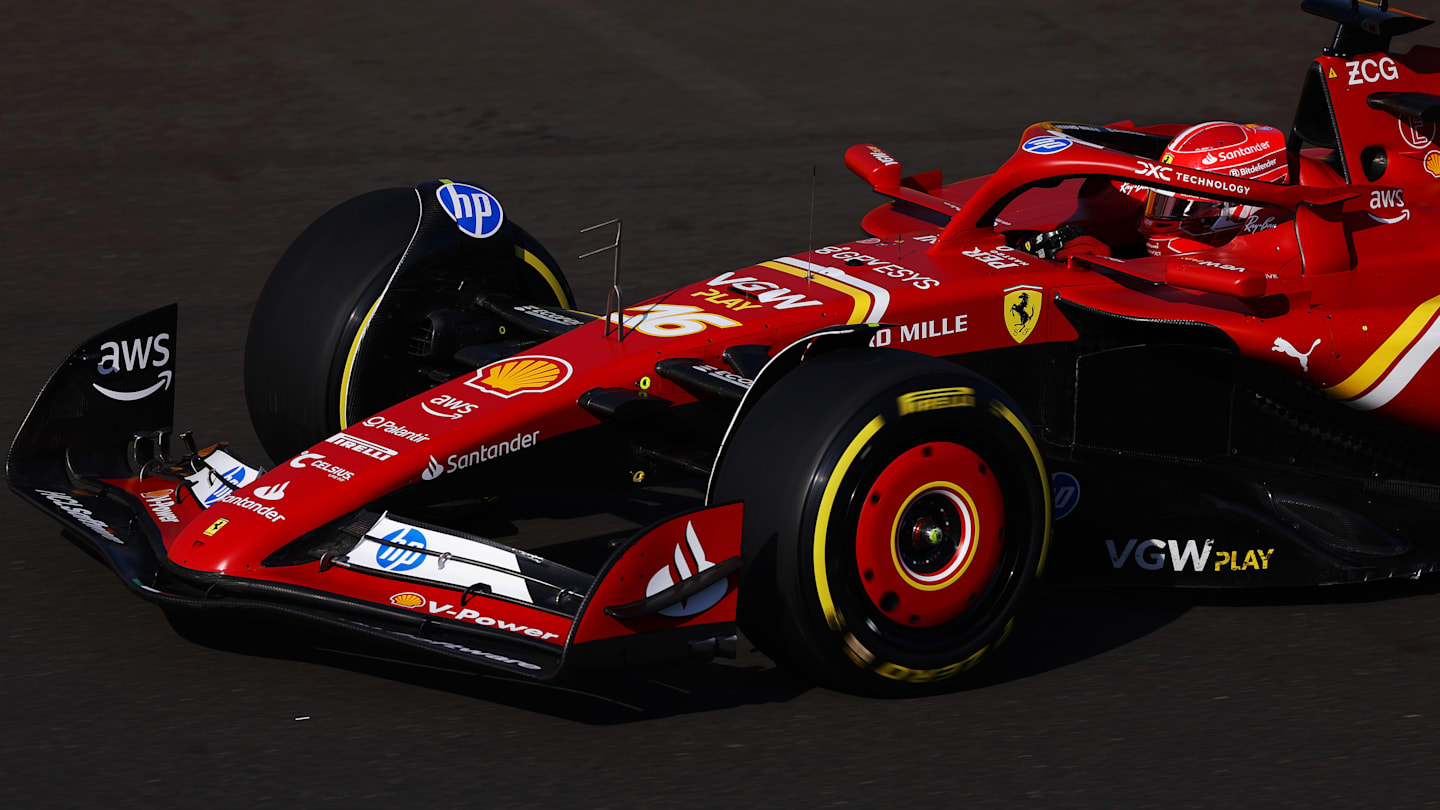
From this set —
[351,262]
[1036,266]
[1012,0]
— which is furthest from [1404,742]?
[1012,0]

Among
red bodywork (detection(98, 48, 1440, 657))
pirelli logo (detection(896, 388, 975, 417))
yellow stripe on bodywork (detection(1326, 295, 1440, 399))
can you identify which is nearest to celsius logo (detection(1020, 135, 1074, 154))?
red bodywork (detection(98, 48, 1440, 657))

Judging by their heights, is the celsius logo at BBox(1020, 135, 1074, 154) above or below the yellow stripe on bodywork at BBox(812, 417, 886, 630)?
above

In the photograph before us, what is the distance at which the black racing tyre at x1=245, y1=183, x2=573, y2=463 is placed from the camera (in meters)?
6.27

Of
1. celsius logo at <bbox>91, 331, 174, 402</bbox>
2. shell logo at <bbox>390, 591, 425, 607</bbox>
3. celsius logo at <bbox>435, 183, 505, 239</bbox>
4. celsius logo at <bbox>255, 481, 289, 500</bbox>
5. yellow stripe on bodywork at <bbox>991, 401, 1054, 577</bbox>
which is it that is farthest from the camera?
celsius logo at <bbox>435, 183, 505, 239</bbox>

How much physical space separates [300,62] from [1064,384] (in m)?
9.60

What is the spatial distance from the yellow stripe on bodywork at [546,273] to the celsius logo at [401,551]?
1.86 metres

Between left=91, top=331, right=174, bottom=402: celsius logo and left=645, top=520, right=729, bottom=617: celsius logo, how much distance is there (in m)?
2.07

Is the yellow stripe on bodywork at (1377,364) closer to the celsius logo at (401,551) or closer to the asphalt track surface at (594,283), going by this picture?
the asphalt track surface at (594,283)

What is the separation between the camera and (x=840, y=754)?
4.70 metres

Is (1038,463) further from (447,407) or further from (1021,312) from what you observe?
(447,407)

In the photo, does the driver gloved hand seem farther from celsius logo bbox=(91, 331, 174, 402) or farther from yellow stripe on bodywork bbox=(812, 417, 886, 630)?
celsius logo bbox=(91, 331, 174, 402)

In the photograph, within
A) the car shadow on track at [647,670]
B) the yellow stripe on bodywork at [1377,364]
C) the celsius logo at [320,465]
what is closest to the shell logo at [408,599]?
the car shadow on track at [647,670]

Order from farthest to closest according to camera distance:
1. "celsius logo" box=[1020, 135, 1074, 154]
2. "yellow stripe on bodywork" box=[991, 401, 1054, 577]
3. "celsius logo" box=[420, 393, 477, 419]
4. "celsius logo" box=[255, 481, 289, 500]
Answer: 1. "celsius logo" box=[1020, 135, 1074, 154]
2. "celsius logo" box=[420, 393, 477, 419]
3. "celsius logo" box=[255, 481, 289, 500]
4. "yellow stripe on bodywork" box=[991, 401, 1054, 577]

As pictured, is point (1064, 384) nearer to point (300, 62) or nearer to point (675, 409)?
point (675, 409)
